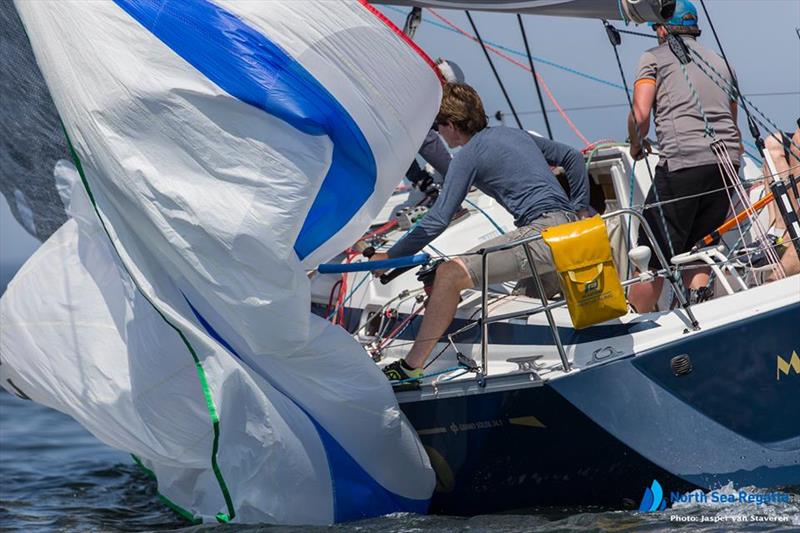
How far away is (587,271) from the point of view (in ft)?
15.5

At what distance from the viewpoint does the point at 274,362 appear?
5.09 meters

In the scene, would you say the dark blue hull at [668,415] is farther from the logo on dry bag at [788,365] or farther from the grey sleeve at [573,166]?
the grey sleeve at [573,166]

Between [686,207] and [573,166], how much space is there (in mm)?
648

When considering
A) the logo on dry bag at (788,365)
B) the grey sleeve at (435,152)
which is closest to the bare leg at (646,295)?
the logo on dry bag at (788,365)

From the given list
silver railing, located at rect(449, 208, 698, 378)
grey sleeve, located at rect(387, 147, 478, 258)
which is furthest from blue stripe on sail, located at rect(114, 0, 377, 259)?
silver railing, located at rect(449, 208, 698, 378)

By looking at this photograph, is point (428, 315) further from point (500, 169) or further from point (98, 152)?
point (98, 152)

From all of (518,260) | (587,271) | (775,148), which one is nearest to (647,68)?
(775,148)

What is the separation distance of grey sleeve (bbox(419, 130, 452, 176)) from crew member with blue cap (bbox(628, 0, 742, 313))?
1817 millimetres

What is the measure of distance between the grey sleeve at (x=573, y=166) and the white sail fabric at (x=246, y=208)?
1.03m

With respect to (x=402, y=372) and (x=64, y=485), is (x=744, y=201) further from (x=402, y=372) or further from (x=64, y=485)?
(x=64, y=485)

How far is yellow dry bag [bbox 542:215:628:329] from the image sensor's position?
470 centimetres

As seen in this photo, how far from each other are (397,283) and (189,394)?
176 centimetres

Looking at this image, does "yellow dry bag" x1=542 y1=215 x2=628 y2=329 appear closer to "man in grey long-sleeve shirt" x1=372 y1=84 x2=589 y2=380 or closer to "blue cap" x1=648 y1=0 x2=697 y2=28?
"man in grey long-sleeve shirt" x1=372 y1=84 x2=589 y2=380

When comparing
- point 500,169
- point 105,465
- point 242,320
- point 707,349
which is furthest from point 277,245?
point 105,465
